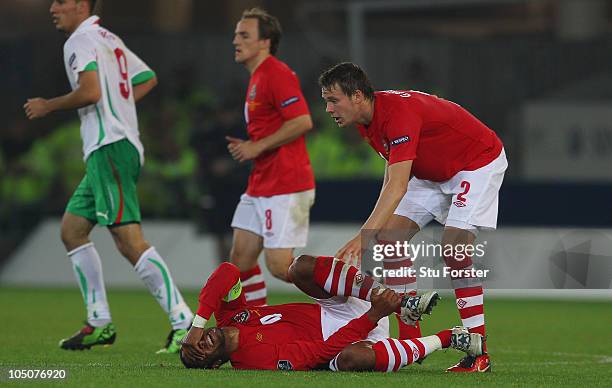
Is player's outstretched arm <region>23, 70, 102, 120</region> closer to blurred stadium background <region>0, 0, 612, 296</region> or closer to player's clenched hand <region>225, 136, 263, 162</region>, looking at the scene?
player's clenched hand <region>225, 136, 263, 162</region>

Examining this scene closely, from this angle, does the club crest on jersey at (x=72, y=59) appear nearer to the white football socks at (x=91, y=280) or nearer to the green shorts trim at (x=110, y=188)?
the green shorts trim at (x=110, y=188)

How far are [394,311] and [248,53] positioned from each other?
8.80 feet

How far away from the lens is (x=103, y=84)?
335 inches

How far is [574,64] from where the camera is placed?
17922 millimetres

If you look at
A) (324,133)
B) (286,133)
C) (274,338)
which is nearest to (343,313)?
(274,338)

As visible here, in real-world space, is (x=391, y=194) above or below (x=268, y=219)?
above

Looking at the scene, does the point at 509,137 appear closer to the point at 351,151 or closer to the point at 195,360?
the point at 351,151

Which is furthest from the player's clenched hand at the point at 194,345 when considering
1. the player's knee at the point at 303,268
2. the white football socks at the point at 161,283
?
the white football socks at the point at 161,283

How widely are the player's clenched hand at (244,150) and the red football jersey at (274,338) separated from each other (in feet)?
5.62

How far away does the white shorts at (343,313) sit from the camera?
276 inches

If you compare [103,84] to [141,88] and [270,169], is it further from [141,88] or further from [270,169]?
[270,169]

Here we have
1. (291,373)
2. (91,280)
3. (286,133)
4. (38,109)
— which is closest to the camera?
(291,373)

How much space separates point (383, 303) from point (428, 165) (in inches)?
37.7

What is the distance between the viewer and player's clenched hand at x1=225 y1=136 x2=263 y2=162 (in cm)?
858
